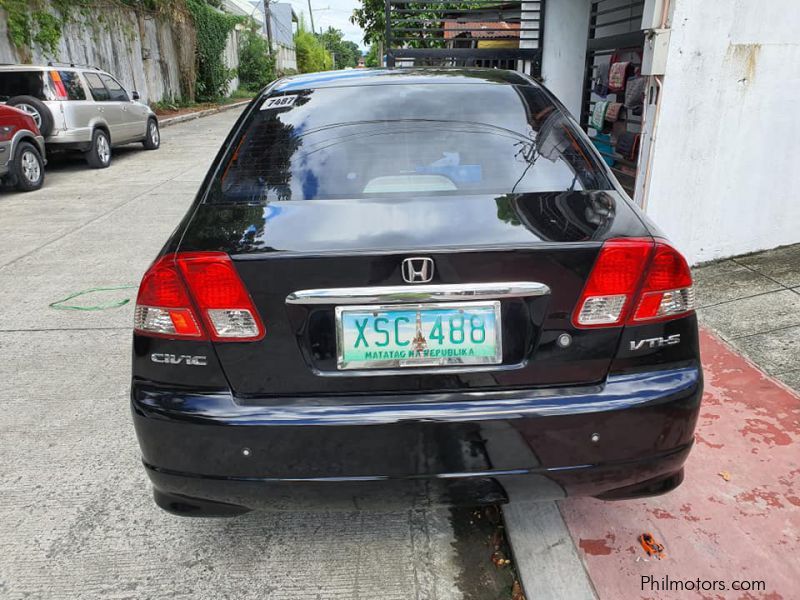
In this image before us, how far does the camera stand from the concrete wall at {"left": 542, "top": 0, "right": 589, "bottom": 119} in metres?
8.08

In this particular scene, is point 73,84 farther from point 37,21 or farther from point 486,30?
point 486,30

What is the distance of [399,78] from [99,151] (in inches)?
405

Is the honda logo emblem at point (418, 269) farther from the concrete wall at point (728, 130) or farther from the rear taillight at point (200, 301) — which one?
the concrete wall at point (728, 130)

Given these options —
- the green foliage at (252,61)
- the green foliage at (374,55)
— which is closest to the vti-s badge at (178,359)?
the green foliage at (374,55)

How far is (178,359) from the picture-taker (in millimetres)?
1966

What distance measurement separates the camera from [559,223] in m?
1.99

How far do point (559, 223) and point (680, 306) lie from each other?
44 cm

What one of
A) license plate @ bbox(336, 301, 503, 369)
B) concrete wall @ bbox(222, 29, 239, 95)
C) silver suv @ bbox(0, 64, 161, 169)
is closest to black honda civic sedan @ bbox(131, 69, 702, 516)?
license plate @ bbox(336, 301, 503, 369)

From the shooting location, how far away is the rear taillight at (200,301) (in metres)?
1.90

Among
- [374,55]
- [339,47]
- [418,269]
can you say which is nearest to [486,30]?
[418,269]

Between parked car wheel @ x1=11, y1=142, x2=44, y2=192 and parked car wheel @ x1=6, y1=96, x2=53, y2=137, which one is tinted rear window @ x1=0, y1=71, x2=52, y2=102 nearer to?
parked car wheel @ x1=6, y1=96, x2=53, y2=137

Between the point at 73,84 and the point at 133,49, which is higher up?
the point at 133,49

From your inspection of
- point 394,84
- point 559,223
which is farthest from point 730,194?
point 559,223

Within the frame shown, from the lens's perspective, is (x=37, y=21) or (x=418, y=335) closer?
(x=418, y=335)
